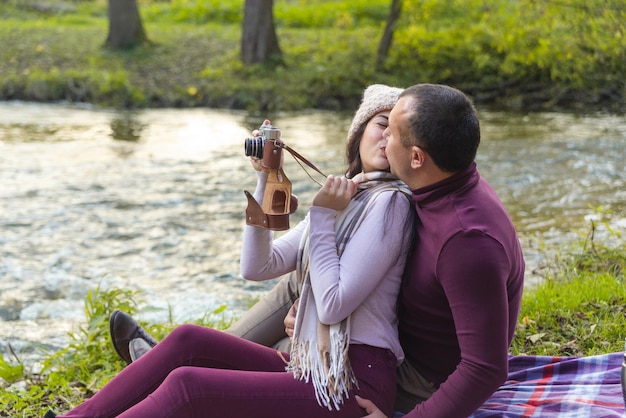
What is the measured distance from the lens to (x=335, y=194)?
8.06 ft

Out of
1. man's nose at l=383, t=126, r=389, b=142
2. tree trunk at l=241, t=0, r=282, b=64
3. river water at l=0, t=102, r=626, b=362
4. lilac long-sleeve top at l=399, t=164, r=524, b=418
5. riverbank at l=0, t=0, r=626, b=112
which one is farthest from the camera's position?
tree trunk at l=241, t=0, r=282, b=64

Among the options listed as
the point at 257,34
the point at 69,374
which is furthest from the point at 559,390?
the point at 257,34

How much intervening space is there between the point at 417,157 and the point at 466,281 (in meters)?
0.40

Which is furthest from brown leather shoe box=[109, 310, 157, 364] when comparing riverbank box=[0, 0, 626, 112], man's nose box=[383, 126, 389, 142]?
riverbank box=[0, 0, 626, 112]

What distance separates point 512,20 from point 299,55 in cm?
510

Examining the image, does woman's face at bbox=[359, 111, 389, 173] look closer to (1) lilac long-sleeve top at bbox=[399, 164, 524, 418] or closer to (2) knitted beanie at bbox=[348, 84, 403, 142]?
(2) knitted beanie at bbox=[348, 84, 403, 142]

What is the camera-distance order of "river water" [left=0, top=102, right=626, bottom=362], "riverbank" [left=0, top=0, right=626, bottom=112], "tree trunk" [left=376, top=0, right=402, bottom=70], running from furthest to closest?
"tree trunk" [left=376, top=0, right=402, bottom=70] → "riverbank" [left=0, top=0, right=626, bottom=112] → "river water" [left=0, top=102, right=626, bottom=362]

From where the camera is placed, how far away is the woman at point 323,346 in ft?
7.75

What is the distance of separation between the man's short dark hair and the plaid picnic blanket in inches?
33.8

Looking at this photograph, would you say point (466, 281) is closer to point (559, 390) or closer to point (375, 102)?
point (375, 102)

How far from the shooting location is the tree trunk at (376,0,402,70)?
1516cm

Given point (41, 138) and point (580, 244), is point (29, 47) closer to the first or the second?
point (41, 138)

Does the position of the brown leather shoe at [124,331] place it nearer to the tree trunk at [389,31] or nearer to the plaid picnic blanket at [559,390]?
the plaid picnic blanket at [559,390]

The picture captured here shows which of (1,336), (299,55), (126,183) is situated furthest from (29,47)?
(1,336)
